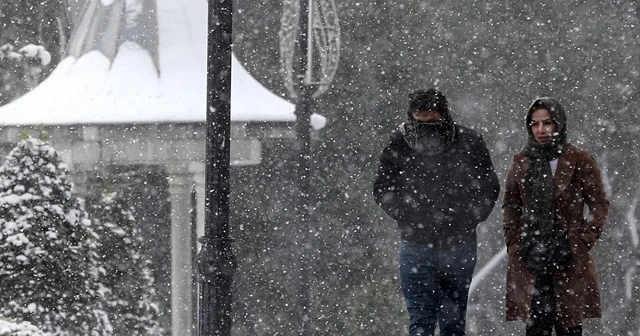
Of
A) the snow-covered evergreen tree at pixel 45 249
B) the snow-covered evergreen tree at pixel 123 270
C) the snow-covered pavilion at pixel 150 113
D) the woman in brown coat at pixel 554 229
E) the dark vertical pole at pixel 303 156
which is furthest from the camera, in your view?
the snow-covered pavilion at pixel 150 113

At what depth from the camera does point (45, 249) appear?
27.0 feet

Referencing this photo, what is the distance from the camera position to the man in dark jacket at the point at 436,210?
6.32 meters

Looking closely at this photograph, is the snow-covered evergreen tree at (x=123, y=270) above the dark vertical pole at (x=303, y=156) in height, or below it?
below

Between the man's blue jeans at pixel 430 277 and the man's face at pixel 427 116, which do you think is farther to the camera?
the man's blue jeans at pixel 430 277

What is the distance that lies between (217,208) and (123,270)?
4.12m

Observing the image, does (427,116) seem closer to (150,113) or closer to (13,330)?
(13,330)

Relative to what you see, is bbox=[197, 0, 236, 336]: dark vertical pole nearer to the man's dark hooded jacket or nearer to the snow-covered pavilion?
the man's dark hooded jacket

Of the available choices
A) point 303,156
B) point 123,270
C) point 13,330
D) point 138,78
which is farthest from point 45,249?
point 138,78

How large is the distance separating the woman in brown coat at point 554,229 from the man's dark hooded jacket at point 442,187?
0.22 metres

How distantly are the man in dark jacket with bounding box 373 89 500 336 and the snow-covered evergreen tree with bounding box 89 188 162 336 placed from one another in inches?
135

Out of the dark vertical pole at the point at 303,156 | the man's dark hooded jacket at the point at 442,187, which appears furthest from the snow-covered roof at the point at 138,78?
the man's dark hooded jacket at the point at 442,187

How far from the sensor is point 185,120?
1158cm

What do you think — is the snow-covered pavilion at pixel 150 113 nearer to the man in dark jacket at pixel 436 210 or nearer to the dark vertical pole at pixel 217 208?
the man in dark jacket at pixel 436 210

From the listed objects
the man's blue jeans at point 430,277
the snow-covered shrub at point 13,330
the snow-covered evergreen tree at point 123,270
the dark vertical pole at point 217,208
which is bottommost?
the snow-covered evergreen tree at point 123,270
